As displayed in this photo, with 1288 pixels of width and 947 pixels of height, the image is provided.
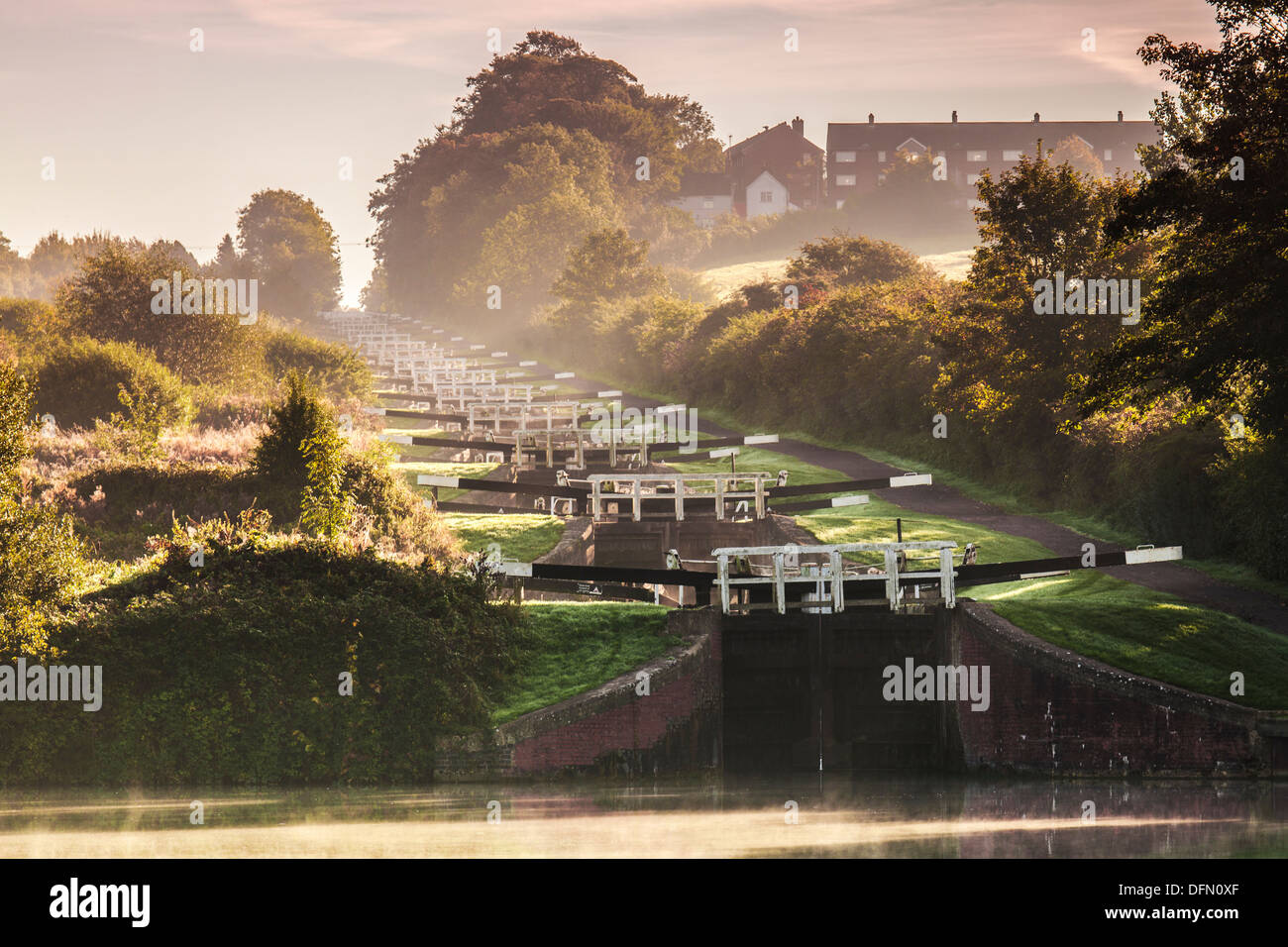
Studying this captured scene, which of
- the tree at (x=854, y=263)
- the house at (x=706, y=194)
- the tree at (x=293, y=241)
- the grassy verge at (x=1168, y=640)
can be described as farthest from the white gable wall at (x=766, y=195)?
the grassy verge at (x=1168, y=640)

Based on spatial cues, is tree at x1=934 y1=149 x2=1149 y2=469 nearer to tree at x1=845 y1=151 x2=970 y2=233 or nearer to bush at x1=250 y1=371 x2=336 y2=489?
bush at x1=250 y1=371 x2=336 y2=489

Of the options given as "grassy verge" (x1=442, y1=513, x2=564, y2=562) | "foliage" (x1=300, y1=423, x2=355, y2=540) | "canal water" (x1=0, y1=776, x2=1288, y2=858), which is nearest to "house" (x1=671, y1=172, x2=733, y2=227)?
"grassy verge" (x1=442, y1=513, x2=564, y2=562)

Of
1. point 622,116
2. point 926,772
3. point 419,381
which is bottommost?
point 926,772

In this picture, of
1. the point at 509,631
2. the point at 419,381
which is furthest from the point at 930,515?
the point at 419,381

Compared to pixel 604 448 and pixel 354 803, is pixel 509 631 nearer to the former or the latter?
pixel 354 803

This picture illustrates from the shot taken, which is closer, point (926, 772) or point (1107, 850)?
point (1107, 850)

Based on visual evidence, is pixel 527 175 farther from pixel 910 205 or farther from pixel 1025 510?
pixel 1025 510

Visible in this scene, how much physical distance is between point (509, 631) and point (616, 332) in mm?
54925

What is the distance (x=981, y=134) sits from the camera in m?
144

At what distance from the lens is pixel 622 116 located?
115m

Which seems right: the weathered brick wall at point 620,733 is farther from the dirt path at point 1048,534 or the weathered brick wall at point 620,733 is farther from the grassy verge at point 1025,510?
the grassy verge at point 1025,510

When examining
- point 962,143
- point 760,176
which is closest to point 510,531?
point 760,176

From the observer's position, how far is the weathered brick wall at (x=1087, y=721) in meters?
20.0

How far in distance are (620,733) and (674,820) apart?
350 cm
